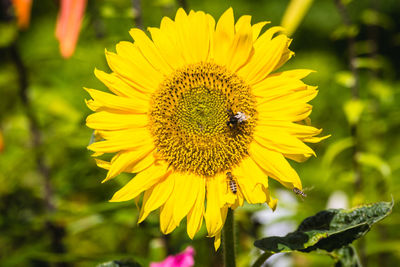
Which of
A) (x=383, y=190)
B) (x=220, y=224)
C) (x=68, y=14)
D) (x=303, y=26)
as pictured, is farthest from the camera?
(x=303, y=26)

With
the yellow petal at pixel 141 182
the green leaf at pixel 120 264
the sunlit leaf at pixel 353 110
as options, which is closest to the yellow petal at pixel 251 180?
the yellow petal at pixel 141 182

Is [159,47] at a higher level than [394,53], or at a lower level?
lower

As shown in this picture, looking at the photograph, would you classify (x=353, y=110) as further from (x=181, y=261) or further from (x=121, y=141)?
(x=121, y=141)

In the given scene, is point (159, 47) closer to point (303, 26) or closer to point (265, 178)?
point (265, 178)

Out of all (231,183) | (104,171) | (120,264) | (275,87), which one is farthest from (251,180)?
(104,171)

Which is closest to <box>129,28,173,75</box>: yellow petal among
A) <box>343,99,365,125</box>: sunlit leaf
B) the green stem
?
the green stem

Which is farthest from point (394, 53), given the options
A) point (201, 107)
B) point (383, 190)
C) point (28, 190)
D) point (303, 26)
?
point (201, 107)

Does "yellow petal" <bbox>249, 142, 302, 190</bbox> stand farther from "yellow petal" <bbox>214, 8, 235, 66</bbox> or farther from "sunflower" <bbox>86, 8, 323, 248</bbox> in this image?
"yellow petal" <bbox>214, 8, 235, 66</bbox>
